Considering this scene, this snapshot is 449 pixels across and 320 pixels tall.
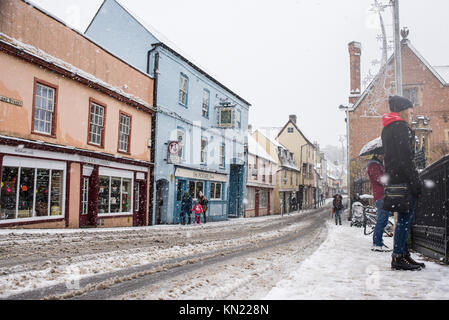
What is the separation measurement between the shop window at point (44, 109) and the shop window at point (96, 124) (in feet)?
6.45

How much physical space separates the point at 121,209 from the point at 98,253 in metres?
10.4

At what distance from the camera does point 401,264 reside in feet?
13.8

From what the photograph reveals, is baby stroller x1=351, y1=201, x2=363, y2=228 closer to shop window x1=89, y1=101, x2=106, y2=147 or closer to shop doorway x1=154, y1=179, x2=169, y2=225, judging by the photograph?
shop doorway x1=154, y1=179, x2=169, y2=225

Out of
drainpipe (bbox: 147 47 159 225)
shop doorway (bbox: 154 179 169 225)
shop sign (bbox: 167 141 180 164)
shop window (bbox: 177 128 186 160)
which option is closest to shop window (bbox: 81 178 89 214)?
drainpipe (bbox: 147 47 159 225)

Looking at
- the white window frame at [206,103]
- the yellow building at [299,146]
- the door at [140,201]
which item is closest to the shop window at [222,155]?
the white window frame at [206,103]

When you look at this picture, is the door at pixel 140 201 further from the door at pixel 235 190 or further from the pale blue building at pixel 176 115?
the door at pixel 235 190

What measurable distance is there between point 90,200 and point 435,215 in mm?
12504

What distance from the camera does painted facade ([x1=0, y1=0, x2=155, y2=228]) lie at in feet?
36.2

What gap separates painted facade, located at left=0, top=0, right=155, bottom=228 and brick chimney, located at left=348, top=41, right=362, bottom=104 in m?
17.0

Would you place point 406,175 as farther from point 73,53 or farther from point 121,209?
point 121,209

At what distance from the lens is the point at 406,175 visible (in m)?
4.16

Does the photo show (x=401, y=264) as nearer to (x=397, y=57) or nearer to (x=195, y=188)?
(x=397, y=57)

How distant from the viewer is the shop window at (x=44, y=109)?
12008 millimetres

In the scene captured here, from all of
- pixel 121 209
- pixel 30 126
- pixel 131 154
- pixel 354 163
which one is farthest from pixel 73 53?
pixel 354 163
